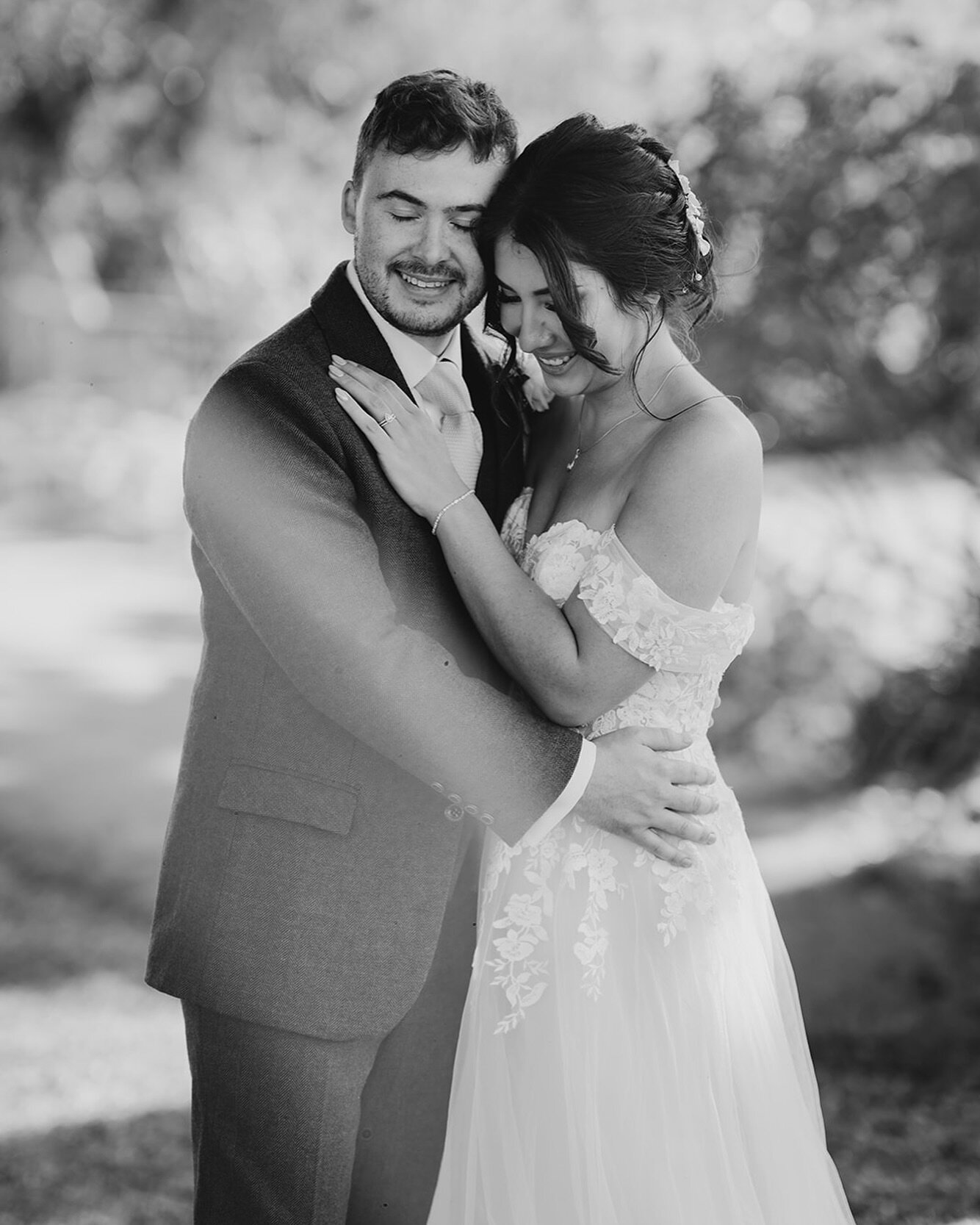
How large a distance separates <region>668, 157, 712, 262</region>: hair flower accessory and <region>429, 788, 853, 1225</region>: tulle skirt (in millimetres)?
1005

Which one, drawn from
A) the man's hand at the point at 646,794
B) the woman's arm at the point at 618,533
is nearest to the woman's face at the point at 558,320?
the woman's arm at the point at 618,533

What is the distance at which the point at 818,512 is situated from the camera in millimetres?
4980

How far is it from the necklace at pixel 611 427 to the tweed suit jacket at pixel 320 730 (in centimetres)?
40

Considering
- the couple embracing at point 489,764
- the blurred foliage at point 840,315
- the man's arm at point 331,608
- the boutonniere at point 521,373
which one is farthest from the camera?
the blurred foliage at point 840,315

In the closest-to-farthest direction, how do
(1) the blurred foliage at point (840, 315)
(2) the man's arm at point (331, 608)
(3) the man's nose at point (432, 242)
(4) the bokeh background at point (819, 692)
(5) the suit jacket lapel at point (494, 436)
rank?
(2) the man's arm at point (331, 608) < (3) the man's nose at point (432, 242) < (5) the suit jacket lapel at point (494, 436) < (4) the bokeh background at point (819, 692) < (1) the blurred foliage at point (840, 315)

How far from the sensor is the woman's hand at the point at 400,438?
2.10 m

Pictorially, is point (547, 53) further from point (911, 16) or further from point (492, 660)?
point (492, 660)

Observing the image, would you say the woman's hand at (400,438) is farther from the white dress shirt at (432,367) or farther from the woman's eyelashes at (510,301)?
the woman's eyelashes at (510,301)

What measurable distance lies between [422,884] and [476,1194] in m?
0.51

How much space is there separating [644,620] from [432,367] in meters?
0.58

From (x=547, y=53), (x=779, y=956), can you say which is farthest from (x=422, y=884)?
(x=547, y=53)

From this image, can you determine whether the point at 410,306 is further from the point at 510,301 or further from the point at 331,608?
the point at 331,608

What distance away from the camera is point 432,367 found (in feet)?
7.54

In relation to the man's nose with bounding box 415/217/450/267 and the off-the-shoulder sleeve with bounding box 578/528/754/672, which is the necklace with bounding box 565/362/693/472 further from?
the man's nose with bounding box 415/217/450/267
